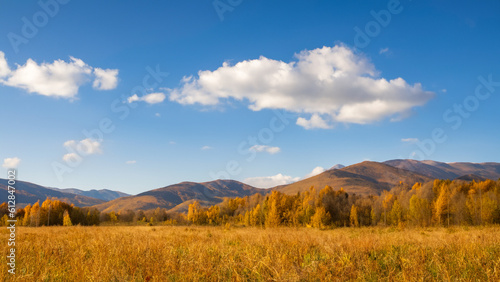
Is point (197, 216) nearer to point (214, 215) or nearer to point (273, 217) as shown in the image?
point (214, 215)

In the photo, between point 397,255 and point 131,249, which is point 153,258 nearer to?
point 131,249

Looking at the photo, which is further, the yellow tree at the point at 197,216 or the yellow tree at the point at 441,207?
the yellow tree at the point at 197,216

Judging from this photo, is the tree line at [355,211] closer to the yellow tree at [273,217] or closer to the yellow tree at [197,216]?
the yellow tree at [273,217]

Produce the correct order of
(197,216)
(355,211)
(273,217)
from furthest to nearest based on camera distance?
1. (197,216)
2. (355,211)
3. (273,217)

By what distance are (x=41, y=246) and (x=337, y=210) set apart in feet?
225

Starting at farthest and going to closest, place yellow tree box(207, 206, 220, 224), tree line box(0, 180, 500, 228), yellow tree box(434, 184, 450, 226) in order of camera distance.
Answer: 1. yellow tree box(207, 206, 220, 224)
2. yellow tree box(434, 184, 450, 226)
3. tree line box(0, 180, 500, 228)

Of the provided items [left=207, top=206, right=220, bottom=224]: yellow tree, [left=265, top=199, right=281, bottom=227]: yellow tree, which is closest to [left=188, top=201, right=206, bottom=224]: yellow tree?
[left=207, top=206, right=220, bottom=224]: yellow tree

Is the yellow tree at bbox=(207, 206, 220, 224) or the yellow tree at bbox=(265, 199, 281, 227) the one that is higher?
the yellow tree at bbox=(265, 199, 281, 227)

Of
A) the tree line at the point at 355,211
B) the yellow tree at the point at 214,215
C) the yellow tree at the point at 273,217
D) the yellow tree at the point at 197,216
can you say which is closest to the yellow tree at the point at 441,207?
the tree line at the point at 355,211

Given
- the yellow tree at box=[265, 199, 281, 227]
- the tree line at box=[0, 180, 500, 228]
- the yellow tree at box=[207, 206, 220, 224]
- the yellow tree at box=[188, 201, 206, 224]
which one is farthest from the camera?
the yellow tree at box=[207, 206, 220, 224]

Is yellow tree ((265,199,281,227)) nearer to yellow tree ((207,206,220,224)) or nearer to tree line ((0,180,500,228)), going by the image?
tree line ((0,180,500,228))

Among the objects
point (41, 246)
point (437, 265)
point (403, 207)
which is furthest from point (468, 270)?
point (403, 207)

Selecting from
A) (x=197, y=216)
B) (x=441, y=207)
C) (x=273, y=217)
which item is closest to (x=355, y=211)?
(x=441, y=207)

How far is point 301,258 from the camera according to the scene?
7.11 m
